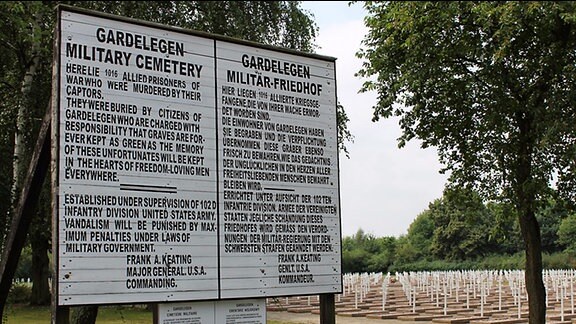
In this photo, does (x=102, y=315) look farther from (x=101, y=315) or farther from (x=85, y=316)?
(x=85, y=316)

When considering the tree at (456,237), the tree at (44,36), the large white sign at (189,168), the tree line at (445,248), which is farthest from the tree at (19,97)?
the tree at (456,237)

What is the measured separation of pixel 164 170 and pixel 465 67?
8.20 m

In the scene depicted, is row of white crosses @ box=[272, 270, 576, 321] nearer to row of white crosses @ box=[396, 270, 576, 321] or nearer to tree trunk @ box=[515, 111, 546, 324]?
row of white crosses @ box=[396, 270, 576, 321]

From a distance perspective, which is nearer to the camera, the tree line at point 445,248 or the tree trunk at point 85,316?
the tree trunk at point 85,316

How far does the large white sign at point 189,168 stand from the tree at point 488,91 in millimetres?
4708

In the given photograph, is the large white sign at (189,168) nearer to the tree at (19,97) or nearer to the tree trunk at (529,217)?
the tree at (19,97)

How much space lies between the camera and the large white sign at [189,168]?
6836 mm

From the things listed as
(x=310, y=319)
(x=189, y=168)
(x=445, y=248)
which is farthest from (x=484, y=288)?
(x=445, y=248)

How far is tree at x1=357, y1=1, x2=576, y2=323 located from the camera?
12.5m

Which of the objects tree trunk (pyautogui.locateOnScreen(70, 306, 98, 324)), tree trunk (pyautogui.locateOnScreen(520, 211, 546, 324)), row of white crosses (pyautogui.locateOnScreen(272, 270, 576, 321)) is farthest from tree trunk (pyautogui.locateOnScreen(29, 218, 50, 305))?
tree trunk (pyautogui.locateOnScreen(520, 211, 546, 324))

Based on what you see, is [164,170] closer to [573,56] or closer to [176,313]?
[176,313]

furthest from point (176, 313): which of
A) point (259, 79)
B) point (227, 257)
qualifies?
point (259, 79)

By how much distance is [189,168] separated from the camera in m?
7.50

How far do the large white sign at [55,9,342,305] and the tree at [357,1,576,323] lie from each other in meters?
4.71
